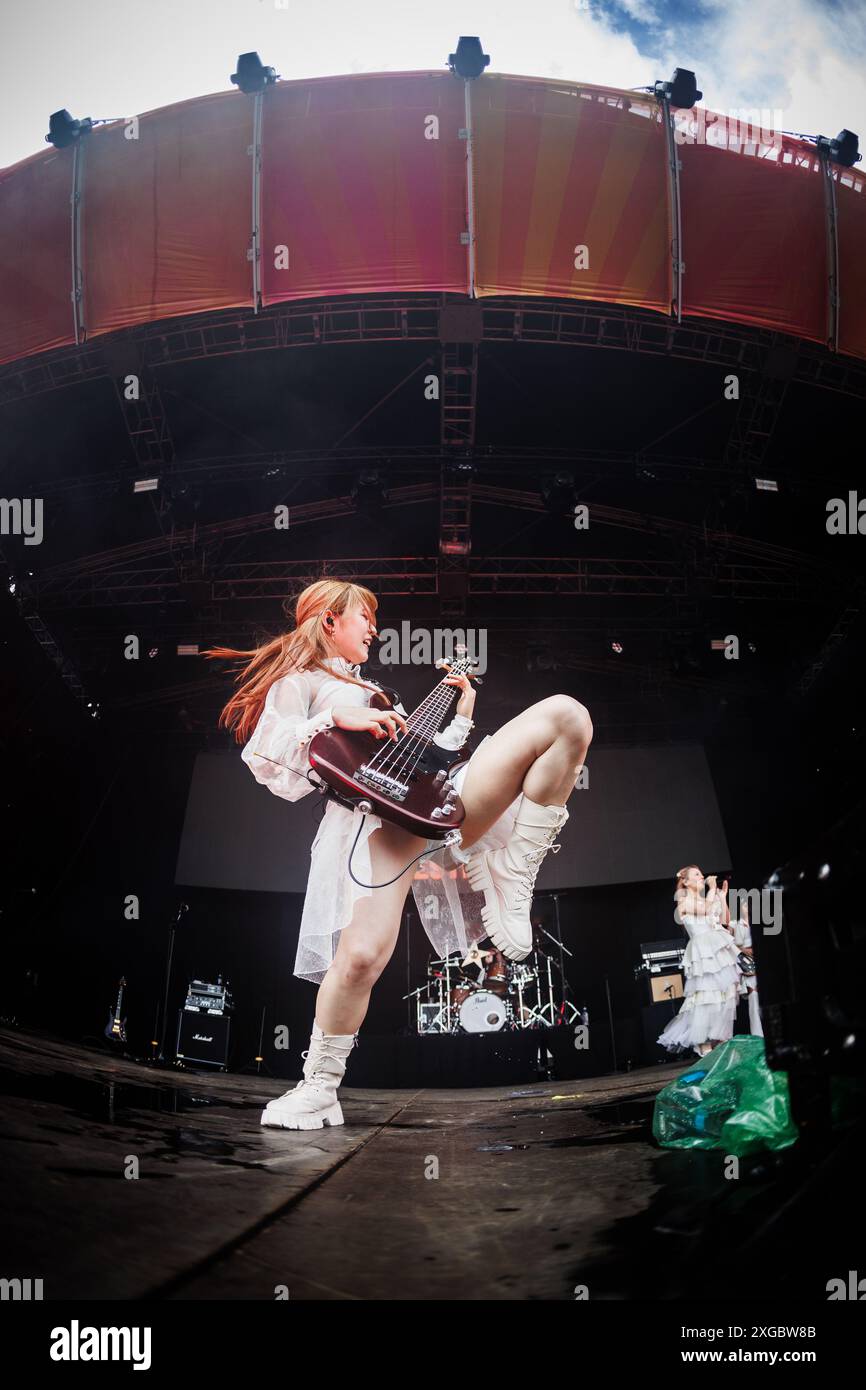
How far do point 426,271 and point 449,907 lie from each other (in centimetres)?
425

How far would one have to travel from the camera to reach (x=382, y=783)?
117 inches

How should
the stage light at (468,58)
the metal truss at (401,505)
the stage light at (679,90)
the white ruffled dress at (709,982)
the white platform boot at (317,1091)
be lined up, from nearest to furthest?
the white platform boot at (317,1091), the stage light at (679,90), the stage light at (468,58), the white ruffled dress at (709,982), the metal truss at (401,505)

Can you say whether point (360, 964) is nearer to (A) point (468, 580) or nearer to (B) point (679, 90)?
(A) point (468, 580)

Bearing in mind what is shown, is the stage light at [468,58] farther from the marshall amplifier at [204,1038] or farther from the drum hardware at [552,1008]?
the marshall amplifier at [204,1038]

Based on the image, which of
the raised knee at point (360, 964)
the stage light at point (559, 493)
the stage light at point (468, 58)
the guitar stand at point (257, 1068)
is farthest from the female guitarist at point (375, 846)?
the guitar stand at point (257, 1068)

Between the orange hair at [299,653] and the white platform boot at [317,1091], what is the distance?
4.09ft

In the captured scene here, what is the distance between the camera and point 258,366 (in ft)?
20.9

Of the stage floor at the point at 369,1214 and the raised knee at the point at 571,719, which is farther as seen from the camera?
the raised knee at the point at 571,719

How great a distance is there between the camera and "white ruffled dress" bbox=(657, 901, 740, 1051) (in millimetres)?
6180

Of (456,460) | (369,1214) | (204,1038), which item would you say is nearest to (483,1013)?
(204,1038)

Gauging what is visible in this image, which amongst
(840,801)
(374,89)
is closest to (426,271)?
(374,89)

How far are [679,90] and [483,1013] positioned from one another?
7.72 m

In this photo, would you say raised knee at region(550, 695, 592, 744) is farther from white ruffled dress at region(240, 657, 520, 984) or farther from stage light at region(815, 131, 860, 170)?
stage light at region(815, 131, 860, 170)

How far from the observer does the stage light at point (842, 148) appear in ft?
17.4
